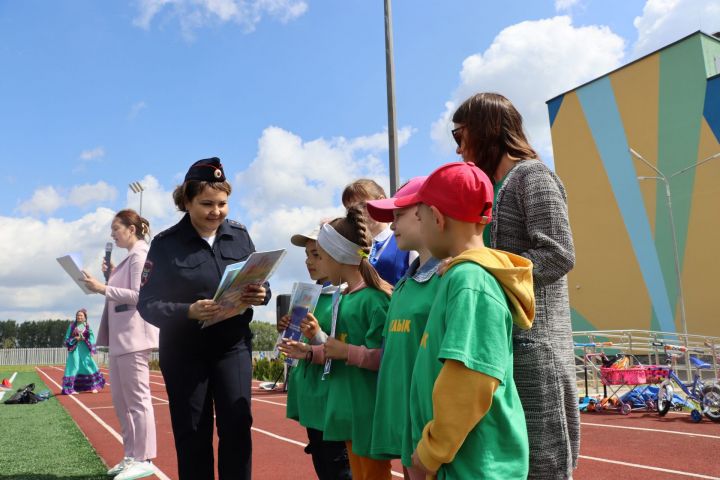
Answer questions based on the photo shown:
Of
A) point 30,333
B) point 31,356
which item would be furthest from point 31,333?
point 31,356

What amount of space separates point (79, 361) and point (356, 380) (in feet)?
48.0

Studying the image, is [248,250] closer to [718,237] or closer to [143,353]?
[143,353]

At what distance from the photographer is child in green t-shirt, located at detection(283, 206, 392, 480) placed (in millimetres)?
2717

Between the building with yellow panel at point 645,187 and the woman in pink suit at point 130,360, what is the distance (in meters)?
21.8

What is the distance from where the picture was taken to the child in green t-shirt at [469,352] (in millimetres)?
1609

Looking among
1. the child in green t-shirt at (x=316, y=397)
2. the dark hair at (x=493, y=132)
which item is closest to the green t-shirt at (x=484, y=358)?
the dark hair at (x=493, y=132)

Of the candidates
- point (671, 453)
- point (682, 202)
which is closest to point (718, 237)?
point (682, 202)

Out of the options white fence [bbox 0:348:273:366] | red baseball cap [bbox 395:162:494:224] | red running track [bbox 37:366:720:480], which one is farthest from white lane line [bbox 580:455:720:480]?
white fence [bbox 0:348:273:366]

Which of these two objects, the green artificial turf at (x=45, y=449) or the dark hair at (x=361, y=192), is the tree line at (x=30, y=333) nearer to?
the green artificial turf at (x=45, y=449)

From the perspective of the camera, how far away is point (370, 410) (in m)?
2.77

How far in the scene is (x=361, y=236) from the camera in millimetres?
3029

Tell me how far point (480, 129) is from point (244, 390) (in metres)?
1.86

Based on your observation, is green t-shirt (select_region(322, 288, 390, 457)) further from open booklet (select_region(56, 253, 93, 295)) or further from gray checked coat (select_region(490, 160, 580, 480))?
open booklet (select_region(56, 253, 93, 295))

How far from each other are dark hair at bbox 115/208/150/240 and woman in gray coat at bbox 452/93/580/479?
Result: 12.3 feet
